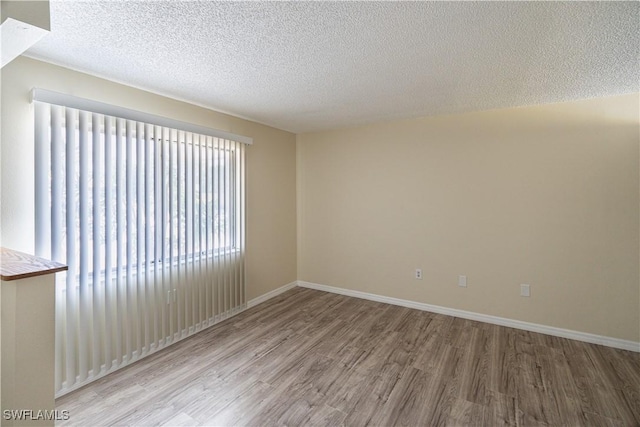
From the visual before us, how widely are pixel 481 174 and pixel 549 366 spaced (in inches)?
78.4

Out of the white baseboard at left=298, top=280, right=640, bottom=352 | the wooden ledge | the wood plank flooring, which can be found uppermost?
the wooden ledge

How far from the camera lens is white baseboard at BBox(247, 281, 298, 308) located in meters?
3.84

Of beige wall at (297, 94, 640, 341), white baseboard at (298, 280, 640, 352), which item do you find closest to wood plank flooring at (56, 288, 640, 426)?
white baseboard at (298, 280, 640, 352)

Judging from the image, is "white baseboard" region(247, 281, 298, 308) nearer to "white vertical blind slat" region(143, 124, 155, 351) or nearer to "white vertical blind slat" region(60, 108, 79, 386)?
"white vertical blind slat" region(143, 124, 155, 351)

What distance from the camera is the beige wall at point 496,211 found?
2.81 meters

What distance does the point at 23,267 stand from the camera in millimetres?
1407

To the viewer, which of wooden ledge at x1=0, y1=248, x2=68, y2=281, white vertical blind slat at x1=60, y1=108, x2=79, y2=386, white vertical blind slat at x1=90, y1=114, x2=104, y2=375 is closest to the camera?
wooden ledge at x1=0, y1=248, x2=68, y2=281

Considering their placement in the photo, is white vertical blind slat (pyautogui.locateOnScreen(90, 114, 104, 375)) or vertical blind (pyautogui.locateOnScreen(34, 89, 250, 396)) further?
white vertical blind slat (pyautogui.locateOnScreen(90, 114, 104, 375))

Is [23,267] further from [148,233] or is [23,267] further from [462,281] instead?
[462,281]

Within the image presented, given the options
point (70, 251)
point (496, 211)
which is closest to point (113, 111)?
point (70, 251)

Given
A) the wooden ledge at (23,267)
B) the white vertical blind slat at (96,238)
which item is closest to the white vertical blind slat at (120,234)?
the white vertical blind slat at (96,238)

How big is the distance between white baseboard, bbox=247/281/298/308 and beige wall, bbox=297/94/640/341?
1.67ft

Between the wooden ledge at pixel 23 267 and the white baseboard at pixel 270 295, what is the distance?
2495 millimetres

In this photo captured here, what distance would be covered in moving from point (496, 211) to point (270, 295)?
10.2ft
